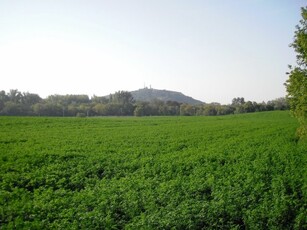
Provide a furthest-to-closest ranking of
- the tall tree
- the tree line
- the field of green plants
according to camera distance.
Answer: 1. the tree line
2. the tall tree
3. the field of green plants

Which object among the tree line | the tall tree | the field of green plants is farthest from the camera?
the tree line

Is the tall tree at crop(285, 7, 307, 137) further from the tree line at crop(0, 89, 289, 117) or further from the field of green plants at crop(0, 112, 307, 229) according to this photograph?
the tree line at crop(0, 89, 289, 117)

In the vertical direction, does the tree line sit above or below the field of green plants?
above

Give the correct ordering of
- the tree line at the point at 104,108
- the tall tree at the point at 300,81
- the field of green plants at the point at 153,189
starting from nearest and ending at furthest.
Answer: the field of green plants at the point at 153,189 → the tall tree at the point at 300,81 → the tree line at the point at 104,108

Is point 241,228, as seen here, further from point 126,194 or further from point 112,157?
point 112,157

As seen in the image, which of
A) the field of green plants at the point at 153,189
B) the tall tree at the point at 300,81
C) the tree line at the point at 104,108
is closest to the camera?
the field of green plants at the point at 153,189

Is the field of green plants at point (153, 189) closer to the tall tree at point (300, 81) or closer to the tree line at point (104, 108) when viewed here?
the tall tree at point (300, 81)

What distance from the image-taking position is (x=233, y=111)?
134m

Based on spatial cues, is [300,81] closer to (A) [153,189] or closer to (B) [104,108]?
(A) [153,189]

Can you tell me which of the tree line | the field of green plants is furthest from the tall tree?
the tree line

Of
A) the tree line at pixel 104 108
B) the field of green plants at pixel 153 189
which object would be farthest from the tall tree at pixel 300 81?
the tree line at pixel 104 108

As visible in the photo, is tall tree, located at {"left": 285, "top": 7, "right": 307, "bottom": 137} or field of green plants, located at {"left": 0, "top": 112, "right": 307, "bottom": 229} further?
tall tree, located at {"left": 285, "top": 7, "right": 307, "bottom": 137}

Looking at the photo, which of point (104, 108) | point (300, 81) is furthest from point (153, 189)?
point (104, 108)

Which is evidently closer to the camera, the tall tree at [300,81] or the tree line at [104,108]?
the tall tree at [300,81]
